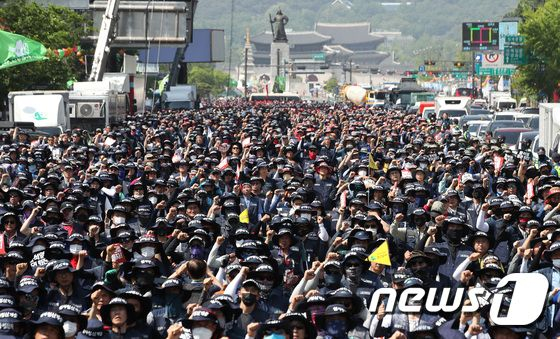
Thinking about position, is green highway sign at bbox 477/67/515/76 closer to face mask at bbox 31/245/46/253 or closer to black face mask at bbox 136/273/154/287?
face mask at bbox 31/245/46/253

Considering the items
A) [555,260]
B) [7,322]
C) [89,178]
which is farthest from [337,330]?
[89,178]

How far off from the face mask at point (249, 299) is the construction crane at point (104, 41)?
5022 centimetres

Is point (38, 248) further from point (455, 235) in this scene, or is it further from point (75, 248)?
point (455, 235)

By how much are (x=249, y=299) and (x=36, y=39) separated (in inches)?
1991

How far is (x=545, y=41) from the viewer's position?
246ft

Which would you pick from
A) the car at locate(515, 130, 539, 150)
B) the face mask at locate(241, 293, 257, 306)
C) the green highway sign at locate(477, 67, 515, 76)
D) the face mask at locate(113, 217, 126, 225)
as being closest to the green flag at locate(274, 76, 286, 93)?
the green highway sign at locate(477, 67, 515, 76)

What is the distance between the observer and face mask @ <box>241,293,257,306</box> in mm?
11727

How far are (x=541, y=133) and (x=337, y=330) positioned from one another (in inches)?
903

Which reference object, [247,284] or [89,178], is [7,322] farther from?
[89,178]

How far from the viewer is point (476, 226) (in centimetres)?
1723

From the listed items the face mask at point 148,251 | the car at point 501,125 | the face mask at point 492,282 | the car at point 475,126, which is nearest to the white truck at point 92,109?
the car at point 475,126

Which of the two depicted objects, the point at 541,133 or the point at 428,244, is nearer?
the point at 428,244

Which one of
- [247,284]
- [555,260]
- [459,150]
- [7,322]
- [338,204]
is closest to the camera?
[7,322]

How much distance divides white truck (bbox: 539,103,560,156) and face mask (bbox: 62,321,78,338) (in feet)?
64.5
